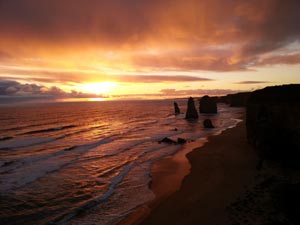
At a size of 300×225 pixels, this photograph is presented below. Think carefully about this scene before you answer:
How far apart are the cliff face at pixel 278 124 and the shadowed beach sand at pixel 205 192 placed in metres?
1.62

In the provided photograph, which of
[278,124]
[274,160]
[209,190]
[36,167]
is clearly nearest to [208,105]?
[278,124]

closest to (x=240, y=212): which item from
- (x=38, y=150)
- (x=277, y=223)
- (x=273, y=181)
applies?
(x=277, y=223)

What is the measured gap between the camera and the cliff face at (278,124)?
16.0 metres

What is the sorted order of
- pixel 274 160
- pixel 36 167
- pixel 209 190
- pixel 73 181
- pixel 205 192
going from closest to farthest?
1. pixel 205 192
2. pixel 209 190
3. pixel 73 181
4. pixel 274 160
5. pixel 36 167

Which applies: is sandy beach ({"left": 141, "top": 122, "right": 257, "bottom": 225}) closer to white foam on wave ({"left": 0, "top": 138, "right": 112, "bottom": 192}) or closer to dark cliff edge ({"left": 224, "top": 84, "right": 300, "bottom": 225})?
dark cliff edge ({"left": 224, "top": 84, "right": 300, "bottom": 225})

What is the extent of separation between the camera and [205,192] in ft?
43.9

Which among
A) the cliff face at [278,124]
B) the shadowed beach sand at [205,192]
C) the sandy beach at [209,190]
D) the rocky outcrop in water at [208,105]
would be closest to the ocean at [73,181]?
the shadowed beach sand at [205,192]

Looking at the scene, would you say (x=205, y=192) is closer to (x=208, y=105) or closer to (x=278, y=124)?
(x=278, y=124)

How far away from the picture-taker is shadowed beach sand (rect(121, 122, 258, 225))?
426 inches

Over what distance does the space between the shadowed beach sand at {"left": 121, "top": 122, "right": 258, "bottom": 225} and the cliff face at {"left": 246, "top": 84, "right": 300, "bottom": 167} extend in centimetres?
162

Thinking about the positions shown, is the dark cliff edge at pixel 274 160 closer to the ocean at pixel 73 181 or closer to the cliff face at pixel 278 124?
the cliff face at pixel 278 124

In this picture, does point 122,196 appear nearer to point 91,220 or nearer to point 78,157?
point 91,220

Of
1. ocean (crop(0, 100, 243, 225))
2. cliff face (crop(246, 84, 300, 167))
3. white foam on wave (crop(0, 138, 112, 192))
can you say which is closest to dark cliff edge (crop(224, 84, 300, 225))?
cliff face (crop(246, 84, 300, 167))

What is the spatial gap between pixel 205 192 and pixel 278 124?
8.21m
